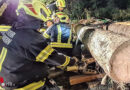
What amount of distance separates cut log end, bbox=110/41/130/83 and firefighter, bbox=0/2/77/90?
78 centimetres

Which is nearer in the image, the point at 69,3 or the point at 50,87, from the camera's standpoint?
the point at 50,87

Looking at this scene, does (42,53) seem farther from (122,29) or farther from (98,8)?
(98,8)

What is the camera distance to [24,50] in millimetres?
1866

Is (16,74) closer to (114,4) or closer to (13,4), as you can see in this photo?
(13,4)

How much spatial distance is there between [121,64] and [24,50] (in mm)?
1314

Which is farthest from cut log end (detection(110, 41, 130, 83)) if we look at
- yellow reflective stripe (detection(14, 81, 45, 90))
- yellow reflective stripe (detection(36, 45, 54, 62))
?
yellow reflective stripe (detection(14, 81, 45, 90))

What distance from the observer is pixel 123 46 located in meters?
1.79

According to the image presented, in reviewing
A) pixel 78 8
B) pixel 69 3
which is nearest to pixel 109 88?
pixel 78 8

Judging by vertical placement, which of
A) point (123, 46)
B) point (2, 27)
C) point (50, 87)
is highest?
point (2, 27)

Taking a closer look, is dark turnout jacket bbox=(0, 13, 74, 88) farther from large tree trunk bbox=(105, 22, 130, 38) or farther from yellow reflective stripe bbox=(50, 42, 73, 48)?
yellow reflective stripe bbox=(50, 42, 73, 48)

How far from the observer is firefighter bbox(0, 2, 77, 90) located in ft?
6.09

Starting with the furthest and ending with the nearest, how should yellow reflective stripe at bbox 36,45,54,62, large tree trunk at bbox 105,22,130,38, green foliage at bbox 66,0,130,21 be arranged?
green foliage at bbox 66,0,130,21
large tree trunk at bbox 105,22,130,38
yellow reflective stripe at bbox 36,45,54,62

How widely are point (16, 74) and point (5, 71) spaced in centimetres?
16

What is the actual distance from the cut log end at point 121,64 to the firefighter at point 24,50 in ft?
2.58
